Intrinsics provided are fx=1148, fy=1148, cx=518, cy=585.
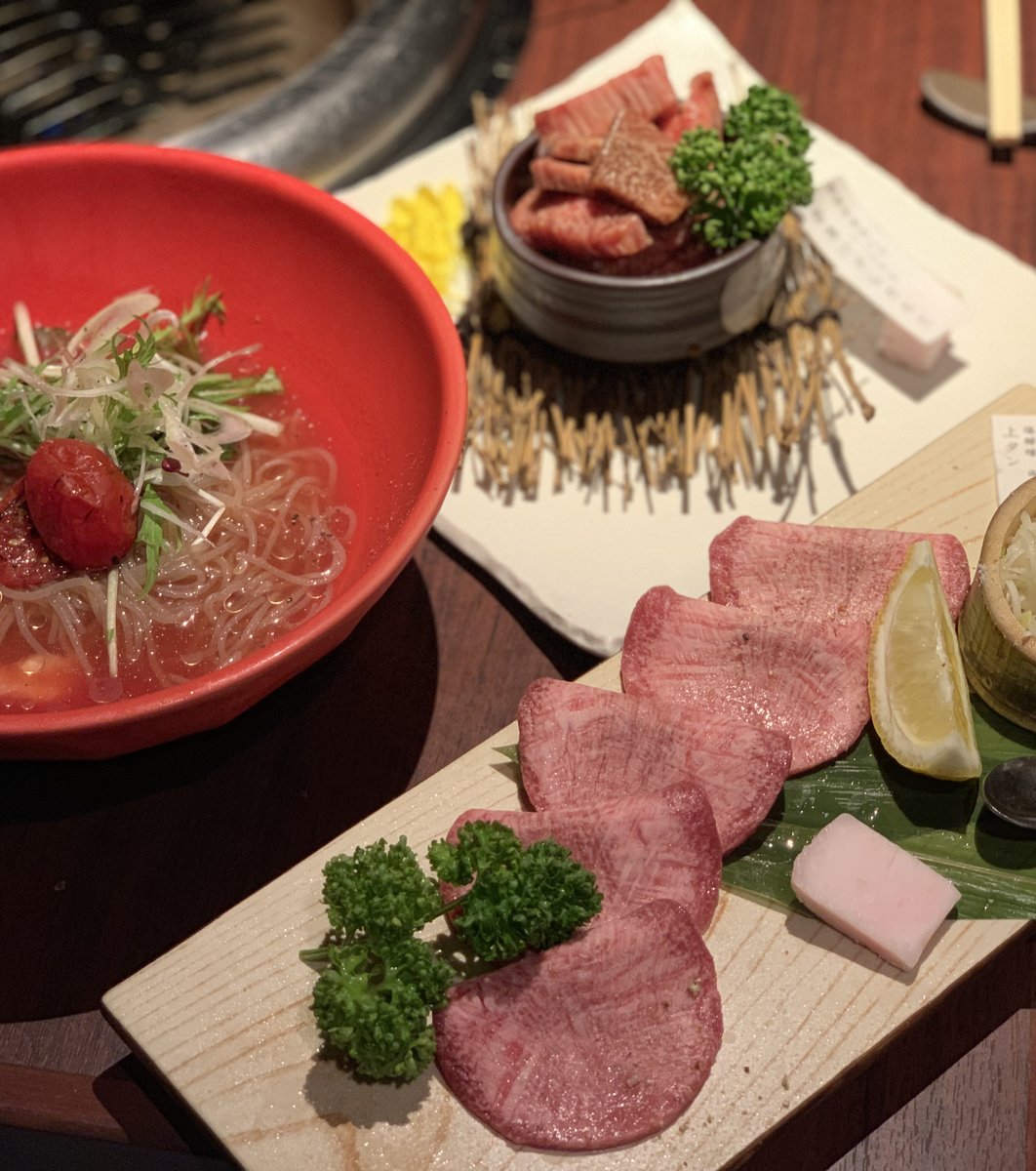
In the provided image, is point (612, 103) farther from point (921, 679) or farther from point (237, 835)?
point (237, 835)

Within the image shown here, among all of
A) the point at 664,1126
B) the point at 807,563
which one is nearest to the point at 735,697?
the point at 807,563

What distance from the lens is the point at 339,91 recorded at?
3189 millimetres

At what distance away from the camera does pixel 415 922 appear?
5.24 feet

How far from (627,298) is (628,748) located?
3.47ft

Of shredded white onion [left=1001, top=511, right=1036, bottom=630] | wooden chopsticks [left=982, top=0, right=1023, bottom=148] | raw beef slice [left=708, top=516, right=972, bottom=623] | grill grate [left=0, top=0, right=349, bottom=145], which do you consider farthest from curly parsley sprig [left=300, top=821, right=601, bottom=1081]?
grill grate [left=0, top=0, right=349, bottom=145]

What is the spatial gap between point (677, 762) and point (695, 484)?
940mm

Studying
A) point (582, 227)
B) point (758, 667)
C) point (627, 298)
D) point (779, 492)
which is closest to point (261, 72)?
point (582, 227)

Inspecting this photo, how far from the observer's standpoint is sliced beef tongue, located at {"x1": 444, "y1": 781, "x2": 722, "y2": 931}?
169 cm

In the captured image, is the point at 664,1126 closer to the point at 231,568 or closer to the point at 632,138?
the point at 231,568

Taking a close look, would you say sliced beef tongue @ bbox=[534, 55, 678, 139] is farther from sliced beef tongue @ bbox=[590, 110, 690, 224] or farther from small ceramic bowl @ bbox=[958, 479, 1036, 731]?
small ceramic bowl @ bbox=[958, 479, 1036, 731]

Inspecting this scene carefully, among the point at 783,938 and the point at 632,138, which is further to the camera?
the point at 632,138

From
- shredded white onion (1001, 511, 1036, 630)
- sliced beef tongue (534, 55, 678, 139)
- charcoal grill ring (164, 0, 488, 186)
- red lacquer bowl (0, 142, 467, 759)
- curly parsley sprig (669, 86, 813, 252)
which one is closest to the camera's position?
shredded white onion (1001, 511, 1036, 630)

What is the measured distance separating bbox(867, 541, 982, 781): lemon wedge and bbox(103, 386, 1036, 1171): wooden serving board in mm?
251

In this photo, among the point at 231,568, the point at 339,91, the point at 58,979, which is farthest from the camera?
the point at 339,91
